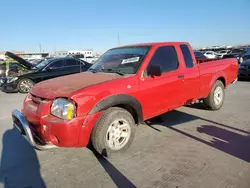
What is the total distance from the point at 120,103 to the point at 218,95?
3.52m

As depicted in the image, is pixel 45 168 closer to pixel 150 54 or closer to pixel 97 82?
pixel 97 82

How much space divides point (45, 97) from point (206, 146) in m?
2.75

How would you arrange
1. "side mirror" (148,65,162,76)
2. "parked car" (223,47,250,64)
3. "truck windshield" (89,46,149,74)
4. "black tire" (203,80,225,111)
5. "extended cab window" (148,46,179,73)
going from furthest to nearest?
"parked car" (223,47,250,64)
"black tire" (203,80,225,111)
"extended cab window" (148,46,179,73)
"truck windshield" (89,46,149,74)
"side mirror" (148,65,162,76)

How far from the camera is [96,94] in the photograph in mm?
3129

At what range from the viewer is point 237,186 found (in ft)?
8.32

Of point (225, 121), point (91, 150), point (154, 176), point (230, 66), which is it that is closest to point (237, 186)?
point (154, 176)

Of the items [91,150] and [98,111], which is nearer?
[98,111]

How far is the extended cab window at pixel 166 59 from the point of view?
407 centimetres

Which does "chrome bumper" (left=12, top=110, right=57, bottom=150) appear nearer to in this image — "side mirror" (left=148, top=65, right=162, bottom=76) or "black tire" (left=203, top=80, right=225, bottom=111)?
"side mirror" (left=148, top=65, right=162, bottom=76)

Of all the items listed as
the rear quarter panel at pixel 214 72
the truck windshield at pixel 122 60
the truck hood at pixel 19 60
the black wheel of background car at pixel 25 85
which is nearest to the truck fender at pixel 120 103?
the truck windshield at pixel 122 60

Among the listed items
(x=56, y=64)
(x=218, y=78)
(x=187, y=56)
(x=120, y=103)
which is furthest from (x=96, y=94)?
(x=56, y=64)

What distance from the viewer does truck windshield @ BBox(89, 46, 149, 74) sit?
12.8 feet

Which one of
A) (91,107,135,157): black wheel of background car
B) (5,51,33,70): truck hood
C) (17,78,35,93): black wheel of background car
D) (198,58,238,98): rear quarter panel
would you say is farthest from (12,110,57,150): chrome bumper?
(5,51,33,70): truck hood

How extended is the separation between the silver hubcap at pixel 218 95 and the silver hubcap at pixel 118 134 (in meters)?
3.18
